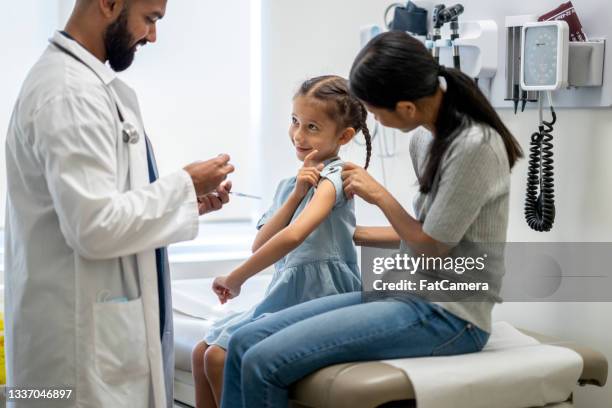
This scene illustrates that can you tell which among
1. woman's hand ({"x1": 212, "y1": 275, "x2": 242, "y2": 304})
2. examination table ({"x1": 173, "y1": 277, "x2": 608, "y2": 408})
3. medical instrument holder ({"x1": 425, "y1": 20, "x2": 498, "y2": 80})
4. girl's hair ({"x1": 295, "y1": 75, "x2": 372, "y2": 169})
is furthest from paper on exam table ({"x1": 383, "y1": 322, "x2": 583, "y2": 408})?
medical instrument holder ({"x1": 425, "y1": 20, "x2": 498, "y2": 80})

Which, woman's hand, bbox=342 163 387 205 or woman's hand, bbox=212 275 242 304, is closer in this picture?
woman's hand, bbox=342 163 387 205

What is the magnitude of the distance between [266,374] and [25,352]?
1.58 feet

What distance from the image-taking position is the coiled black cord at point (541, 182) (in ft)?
7.48

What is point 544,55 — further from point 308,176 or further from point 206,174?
point 206,174

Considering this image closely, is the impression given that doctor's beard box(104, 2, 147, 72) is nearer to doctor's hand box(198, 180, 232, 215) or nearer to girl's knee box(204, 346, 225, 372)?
doctor's hand box(198, 180, 232, 215)

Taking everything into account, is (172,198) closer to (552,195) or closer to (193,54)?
(552,195)

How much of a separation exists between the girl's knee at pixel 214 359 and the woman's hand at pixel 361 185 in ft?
1.62

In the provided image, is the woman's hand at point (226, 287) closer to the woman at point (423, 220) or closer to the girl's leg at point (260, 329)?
the girl's leg at point (260, 329)

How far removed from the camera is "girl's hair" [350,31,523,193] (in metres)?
1.81

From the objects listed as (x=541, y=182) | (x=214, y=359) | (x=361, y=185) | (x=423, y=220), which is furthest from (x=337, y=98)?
(x=214, y=359)

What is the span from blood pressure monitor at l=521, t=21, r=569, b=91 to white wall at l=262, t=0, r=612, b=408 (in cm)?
15

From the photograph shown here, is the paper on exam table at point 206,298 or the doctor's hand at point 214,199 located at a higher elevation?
the doctor's hand at point 214,199

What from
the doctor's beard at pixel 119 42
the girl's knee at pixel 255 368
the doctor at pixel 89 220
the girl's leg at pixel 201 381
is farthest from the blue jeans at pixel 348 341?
the doctor's beard at pixel 119 42

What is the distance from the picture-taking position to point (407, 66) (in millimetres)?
1808
